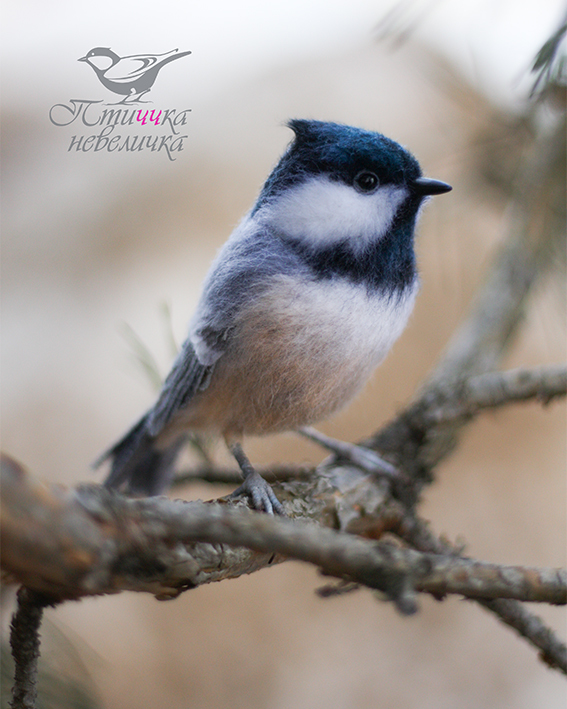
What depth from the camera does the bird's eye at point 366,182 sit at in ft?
2.31

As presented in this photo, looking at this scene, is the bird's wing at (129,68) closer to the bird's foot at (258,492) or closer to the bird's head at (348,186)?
the bird's head at (348,186)

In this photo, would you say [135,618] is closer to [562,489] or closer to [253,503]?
[253,503]

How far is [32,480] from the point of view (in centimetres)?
33

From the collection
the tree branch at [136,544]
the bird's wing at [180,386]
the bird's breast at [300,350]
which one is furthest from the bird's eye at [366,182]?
the tree branch at [136,544]

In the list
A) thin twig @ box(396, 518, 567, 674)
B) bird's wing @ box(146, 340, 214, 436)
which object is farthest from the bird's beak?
thin twig @ box(396, 518, 567, 674)

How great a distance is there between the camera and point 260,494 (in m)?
0.74

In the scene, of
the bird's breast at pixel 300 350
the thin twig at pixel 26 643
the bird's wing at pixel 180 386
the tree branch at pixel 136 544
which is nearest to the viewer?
the tree branch at pixel 136 544

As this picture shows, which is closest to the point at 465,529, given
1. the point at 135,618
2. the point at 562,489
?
the point at 562,489

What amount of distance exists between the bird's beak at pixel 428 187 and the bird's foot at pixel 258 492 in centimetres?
44

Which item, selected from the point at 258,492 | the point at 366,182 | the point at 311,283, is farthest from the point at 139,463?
the point at 366,182

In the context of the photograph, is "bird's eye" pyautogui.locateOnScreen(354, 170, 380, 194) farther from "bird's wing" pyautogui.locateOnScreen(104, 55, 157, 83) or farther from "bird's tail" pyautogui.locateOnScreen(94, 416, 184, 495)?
"bird's tail" pyautogui.locateOnScreen(94, 416, 184, 495)

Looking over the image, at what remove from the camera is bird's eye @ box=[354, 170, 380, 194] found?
0.70 m

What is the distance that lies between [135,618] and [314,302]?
127 centimetres

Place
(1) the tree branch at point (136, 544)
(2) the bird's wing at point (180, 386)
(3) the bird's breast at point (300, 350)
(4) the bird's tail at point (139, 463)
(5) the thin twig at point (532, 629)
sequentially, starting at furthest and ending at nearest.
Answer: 1. (4) the bird's tail at point (139, 463)
2. (2) the bird's wing at point (180, 386)
3. (3) the bird's breast at point (300, 350)
4. (5) the thin twig at point (532, 629)
5. (1) the tree branch at point (136, 544)
